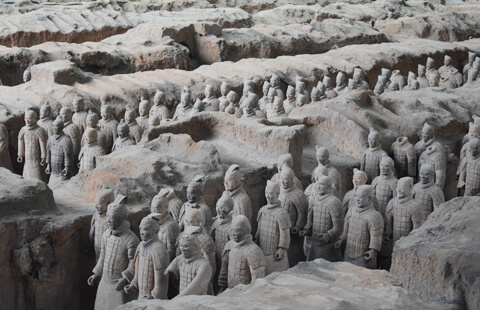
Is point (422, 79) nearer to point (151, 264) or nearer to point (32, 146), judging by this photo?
point (32, 146)

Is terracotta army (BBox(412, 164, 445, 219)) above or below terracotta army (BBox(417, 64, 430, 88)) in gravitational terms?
above

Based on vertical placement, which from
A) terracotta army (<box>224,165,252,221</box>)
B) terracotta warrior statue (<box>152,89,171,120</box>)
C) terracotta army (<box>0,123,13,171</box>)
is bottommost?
terracotta army (<box>0,123,13,171</box>)

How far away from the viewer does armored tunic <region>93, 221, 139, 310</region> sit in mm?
5352

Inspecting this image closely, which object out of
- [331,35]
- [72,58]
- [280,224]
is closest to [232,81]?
[72,58]

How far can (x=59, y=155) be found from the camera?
8.20 m

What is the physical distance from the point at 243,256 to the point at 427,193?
2.33 meters

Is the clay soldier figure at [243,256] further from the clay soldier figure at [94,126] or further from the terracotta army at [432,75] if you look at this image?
the terracotta army at [432,75]

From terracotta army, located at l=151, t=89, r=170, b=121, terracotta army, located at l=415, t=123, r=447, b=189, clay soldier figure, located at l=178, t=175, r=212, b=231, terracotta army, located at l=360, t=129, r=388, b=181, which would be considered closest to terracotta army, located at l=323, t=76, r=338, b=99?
terracotta army, located at l=151, t=89, r=170, b=121

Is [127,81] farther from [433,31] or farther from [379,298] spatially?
[433,31]

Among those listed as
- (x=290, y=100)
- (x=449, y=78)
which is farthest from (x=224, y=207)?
(x=449, y=78)

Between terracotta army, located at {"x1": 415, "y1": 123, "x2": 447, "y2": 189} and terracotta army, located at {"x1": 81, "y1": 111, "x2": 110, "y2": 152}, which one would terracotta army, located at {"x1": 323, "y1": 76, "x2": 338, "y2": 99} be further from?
terracotta army, located at {"x1": 81, "y1": 111, "x2": 110, "y2": 152}

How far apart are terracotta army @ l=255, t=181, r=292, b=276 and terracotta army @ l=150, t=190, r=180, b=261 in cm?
83

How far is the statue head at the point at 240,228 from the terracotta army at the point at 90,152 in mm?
3062

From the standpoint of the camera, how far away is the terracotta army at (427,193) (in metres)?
6.62
